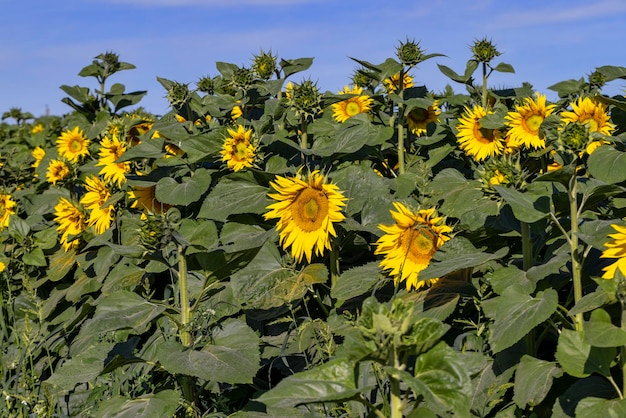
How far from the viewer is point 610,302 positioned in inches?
88.4

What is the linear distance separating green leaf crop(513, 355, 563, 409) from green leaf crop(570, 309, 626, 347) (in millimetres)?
244

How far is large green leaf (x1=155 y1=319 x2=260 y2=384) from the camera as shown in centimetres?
263

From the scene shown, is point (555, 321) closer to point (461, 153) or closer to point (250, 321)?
point (250, 321)

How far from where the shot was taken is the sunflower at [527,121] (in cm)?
378

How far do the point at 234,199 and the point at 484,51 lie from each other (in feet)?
5.90

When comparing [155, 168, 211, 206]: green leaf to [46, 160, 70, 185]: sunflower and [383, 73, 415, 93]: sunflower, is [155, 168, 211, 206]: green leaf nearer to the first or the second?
[383, 73, 415, 93]: sunflower

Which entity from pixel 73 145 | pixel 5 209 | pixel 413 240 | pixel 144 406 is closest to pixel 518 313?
pixel 413 240

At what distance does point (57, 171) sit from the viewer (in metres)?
5.19

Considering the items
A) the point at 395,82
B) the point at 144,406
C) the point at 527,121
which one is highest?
the point at 395,82

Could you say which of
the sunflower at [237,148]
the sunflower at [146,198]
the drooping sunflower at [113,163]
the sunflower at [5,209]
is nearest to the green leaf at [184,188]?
the sunflower at [237,148]

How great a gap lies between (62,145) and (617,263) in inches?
156

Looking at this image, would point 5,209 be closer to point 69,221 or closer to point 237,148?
point 69,221

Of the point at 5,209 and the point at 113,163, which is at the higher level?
the point at 113,163

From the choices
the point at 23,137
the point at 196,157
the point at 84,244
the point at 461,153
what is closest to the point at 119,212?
the point at 84,244
